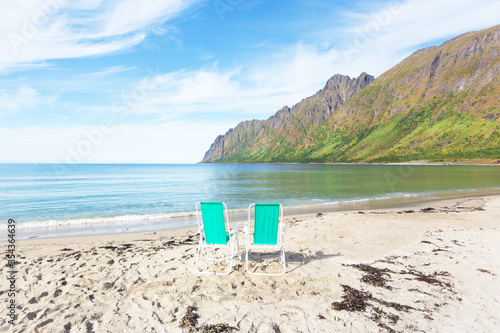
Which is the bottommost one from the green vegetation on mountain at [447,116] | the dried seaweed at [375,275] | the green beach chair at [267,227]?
the dried seaweed at [375,275]

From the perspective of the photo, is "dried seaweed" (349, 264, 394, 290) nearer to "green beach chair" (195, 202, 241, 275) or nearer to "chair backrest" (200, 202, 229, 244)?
"green beach chair" (195, 202, 241, 275)

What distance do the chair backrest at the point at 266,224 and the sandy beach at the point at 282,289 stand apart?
953 millimetres

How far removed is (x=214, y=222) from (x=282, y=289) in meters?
2.45

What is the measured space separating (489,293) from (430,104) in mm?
211207

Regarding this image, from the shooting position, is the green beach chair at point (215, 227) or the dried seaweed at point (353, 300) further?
the green beach chair at point (215, 227)

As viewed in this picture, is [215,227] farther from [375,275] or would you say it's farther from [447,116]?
[447,116]

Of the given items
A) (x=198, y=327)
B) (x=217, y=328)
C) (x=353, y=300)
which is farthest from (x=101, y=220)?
(x=353, y=300)

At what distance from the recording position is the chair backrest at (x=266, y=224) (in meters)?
6.59

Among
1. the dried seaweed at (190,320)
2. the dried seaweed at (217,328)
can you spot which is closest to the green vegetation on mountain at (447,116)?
the dried seaweed at (217,328)

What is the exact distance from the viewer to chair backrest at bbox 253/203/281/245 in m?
6.59

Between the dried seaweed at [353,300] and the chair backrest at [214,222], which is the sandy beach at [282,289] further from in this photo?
the chair backrest at [214,222]

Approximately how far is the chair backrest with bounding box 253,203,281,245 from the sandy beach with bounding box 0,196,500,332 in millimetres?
953

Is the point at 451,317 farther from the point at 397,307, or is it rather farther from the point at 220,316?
the point at 220,316

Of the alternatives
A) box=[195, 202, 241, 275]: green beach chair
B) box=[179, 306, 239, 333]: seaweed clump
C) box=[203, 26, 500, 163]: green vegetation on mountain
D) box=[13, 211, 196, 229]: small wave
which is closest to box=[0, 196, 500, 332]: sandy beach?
box=[179, 306, 239, 333]: seaweed clump
